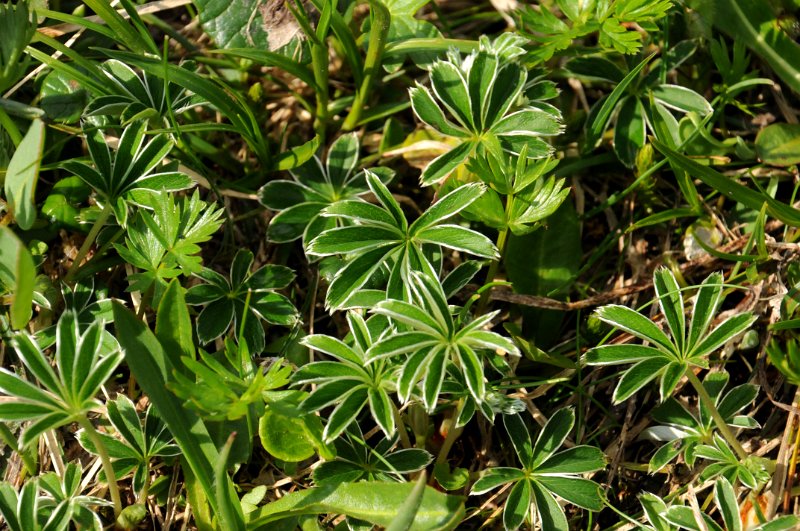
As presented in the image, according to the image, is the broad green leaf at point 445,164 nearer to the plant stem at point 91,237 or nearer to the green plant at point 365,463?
the green plant at point 365,463

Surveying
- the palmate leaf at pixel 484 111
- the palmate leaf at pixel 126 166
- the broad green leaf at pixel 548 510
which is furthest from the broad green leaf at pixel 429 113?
the broad green leaf at pixel 548 510

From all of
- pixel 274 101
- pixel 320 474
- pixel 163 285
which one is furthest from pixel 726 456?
pixel 274 101

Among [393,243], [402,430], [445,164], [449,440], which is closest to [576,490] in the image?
[449,440]

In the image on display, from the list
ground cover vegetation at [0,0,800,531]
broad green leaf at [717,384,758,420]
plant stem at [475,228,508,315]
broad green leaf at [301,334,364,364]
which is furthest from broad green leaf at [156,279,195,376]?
broad green leaf at [717,384,758,420]

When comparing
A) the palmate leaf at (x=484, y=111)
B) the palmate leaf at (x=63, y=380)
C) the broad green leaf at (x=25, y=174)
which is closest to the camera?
the palmate leaf at (x=63, y=380)

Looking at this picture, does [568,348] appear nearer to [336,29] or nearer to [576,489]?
[576,489]

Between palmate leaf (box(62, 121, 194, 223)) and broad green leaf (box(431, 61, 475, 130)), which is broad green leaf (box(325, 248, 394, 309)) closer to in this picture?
broad green leaf (box(431, 61, 475, 130))

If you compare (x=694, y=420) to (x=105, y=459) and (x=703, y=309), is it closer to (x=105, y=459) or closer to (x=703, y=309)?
(x=703, y=309)
